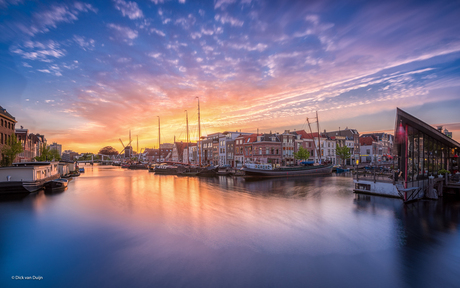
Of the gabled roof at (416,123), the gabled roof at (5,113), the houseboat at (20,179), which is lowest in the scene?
the houseboat at (20,179)

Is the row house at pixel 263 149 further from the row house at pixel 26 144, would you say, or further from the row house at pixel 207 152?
the row house at pixel 26 144

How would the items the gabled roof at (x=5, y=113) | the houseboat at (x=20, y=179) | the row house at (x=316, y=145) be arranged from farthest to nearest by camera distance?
the row house at (x=316, y=145) < the gabled roof at (x=5, y=113) < the houseboat at (x=20, y=179)

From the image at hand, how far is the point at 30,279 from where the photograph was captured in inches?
391

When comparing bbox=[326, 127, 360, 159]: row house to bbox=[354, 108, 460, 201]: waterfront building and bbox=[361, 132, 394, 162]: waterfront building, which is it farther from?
bbox=[354, 108, 460, 201]: waterfront building

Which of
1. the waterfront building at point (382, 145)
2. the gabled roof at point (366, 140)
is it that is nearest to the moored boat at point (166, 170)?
the waterfront building at point (382, 145)

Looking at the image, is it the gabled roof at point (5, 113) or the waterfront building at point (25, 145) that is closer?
the gabled roof at point (5, 113)

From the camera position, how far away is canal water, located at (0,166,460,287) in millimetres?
9609

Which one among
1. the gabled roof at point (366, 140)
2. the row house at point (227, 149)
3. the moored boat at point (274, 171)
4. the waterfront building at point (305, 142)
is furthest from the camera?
the gabled roof at point (366, 140)

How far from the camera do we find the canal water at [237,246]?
31.5ft

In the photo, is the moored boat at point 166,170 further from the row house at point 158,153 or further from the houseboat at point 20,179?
the row house at point 158,153

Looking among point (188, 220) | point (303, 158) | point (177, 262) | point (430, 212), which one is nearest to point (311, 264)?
point (177, 262)

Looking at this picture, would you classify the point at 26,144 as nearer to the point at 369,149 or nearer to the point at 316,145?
the point at 316,145

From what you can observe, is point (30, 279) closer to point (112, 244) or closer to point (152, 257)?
point (112, 244)

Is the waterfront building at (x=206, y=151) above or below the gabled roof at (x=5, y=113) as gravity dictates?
below
